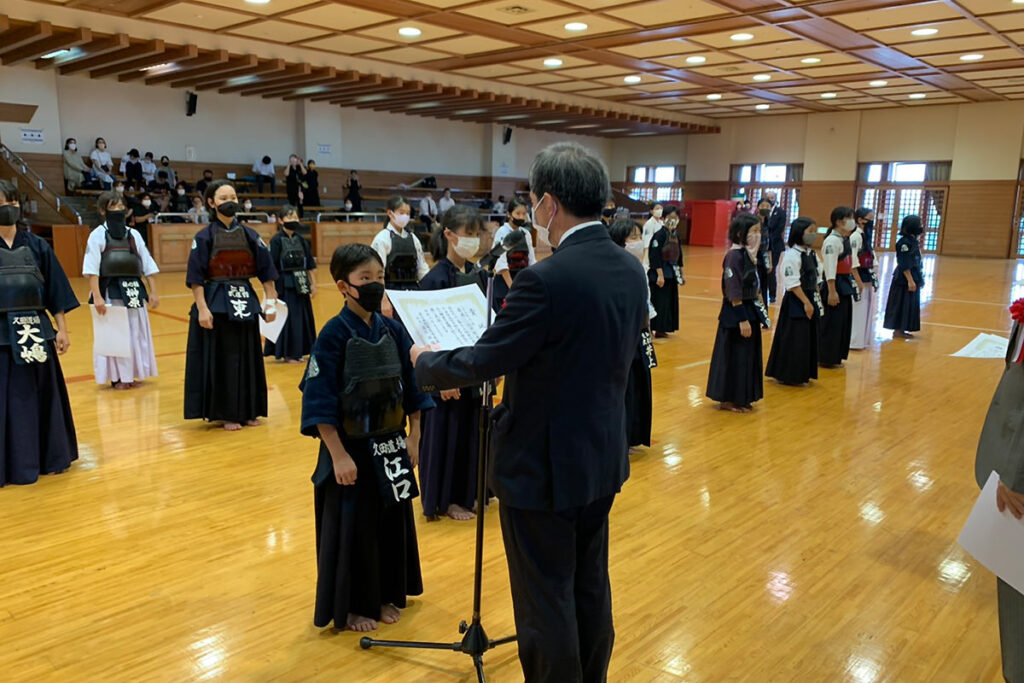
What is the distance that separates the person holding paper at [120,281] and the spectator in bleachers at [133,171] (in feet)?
39.3

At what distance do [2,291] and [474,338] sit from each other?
3.03 meters

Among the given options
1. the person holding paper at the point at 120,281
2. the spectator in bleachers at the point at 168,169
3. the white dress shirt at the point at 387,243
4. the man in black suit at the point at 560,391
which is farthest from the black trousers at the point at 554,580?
the spectator in bleachers at the point at 168,169

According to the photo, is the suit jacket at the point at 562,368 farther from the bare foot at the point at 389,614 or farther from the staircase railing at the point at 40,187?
the staircase railing at the point at 40,187

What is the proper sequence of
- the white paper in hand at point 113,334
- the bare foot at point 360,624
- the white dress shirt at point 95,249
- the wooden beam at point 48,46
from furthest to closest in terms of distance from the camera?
the wooden beam at point 48,46
the white paper in hand at point 113,334
the white dress shirt at point 95,249
the bare foot at point 360,624

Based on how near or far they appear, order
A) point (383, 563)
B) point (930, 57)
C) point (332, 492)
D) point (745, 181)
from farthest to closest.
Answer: point (745, 181), point (930, 57), point (383, 563), point (332, 492)

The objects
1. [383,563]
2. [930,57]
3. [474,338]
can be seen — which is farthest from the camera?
[930,57]

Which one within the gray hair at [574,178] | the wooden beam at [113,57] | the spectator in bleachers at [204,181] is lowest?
the gray hair at [574,178]

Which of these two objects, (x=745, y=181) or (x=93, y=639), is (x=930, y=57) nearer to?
(x=745, y=181)

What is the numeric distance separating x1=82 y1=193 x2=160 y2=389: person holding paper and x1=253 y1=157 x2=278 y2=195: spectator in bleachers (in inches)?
537

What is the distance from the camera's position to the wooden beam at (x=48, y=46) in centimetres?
1123

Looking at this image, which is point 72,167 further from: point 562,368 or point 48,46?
point 562,368

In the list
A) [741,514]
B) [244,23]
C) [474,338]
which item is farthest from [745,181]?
[474,338]

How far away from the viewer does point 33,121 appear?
15945 millimetres

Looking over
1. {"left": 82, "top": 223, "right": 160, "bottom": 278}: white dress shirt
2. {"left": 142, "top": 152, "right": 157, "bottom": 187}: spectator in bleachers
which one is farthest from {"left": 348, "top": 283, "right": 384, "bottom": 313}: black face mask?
{"left": 142, "top": 152, "right": 157, "bottom": 187}: spectator in bleachers
